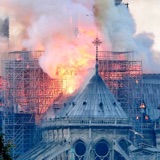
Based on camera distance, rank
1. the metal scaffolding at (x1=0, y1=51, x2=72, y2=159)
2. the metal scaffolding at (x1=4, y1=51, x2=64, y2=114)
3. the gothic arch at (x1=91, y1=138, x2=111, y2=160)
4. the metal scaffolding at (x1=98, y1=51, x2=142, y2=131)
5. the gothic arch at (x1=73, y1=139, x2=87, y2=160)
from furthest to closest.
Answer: the metal scaffolding at (x1=4, y1=51, x2=64, y2=114) → the metal scaffolding at (x1=0, y1=51, x2=72, y2=159) → the metal scaffolding at (x1=98, y1=51, x2=142, y2=131) → the gothic arch at (x1=73, y1=139, x2=87, y2=160) → the gothic arch at (x1=91, y1=138, x2=111, y2=160)

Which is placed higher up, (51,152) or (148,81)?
(148,81)

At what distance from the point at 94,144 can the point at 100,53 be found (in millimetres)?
15145

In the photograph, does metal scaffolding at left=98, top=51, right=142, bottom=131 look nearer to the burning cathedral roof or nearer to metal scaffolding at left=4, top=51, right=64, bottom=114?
the burning cathedral roof

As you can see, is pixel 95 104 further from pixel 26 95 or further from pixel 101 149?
pixel 26 95

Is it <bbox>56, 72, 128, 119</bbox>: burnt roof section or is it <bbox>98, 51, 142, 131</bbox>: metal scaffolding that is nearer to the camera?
<bbox>56, 72, 128, 119</bbox>: burnt roof section

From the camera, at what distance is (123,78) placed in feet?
391

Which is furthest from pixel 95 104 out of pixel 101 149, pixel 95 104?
pixel 101 149

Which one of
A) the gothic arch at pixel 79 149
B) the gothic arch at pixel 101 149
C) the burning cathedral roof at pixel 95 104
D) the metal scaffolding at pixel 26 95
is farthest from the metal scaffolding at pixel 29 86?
the gothic arch at pixel 101 149

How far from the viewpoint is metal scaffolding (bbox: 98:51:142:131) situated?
11894cm

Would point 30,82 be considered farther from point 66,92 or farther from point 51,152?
point 51,152

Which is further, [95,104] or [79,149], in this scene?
[95,104]

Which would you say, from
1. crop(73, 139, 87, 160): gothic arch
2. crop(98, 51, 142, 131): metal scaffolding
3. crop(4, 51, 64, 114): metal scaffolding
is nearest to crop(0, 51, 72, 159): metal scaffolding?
crop(4, 51, 64, 114): metal scaffolding

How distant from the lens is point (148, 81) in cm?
13350

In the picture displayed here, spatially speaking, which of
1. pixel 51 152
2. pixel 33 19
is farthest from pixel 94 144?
pixel 33 19
